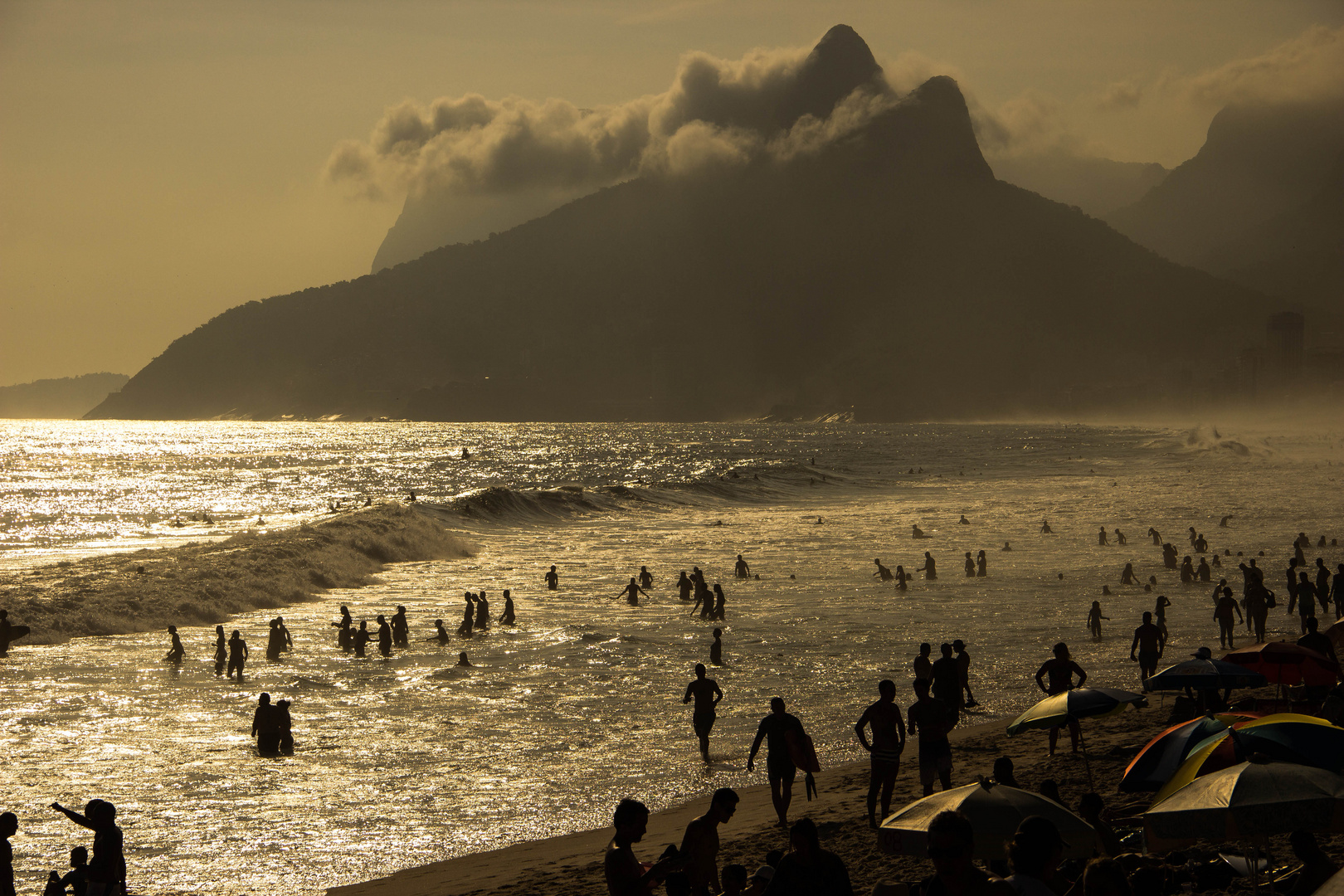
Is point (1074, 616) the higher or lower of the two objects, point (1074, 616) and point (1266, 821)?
the lower

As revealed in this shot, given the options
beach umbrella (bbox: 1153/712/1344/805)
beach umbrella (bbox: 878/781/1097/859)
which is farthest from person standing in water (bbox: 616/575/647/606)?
beach umbrella (bbox: 878/781/1097/859)

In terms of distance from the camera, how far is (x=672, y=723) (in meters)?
15.4

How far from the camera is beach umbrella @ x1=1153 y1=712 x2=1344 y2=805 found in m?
6.85

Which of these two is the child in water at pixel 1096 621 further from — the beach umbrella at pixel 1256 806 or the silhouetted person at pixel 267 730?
the beach umbrella at pixel 1256 806

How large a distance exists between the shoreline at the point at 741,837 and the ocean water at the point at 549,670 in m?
0.38

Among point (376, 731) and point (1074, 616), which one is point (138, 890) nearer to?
point (376, 731)

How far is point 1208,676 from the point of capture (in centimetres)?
970

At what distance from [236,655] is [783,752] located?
1340cm

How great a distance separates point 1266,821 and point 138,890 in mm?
8767

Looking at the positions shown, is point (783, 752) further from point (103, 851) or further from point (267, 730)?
point (267, 730)

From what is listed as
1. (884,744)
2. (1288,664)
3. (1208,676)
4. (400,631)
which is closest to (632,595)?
→ (400,631)

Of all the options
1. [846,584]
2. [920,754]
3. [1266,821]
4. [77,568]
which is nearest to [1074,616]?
[846,584]

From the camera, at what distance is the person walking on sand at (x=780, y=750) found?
9.23m

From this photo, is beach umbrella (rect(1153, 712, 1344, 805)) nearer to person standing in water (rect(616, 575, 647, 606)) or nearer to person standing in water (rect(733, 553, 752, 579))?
person standing in water (rect(616, 575, 647, 606))
